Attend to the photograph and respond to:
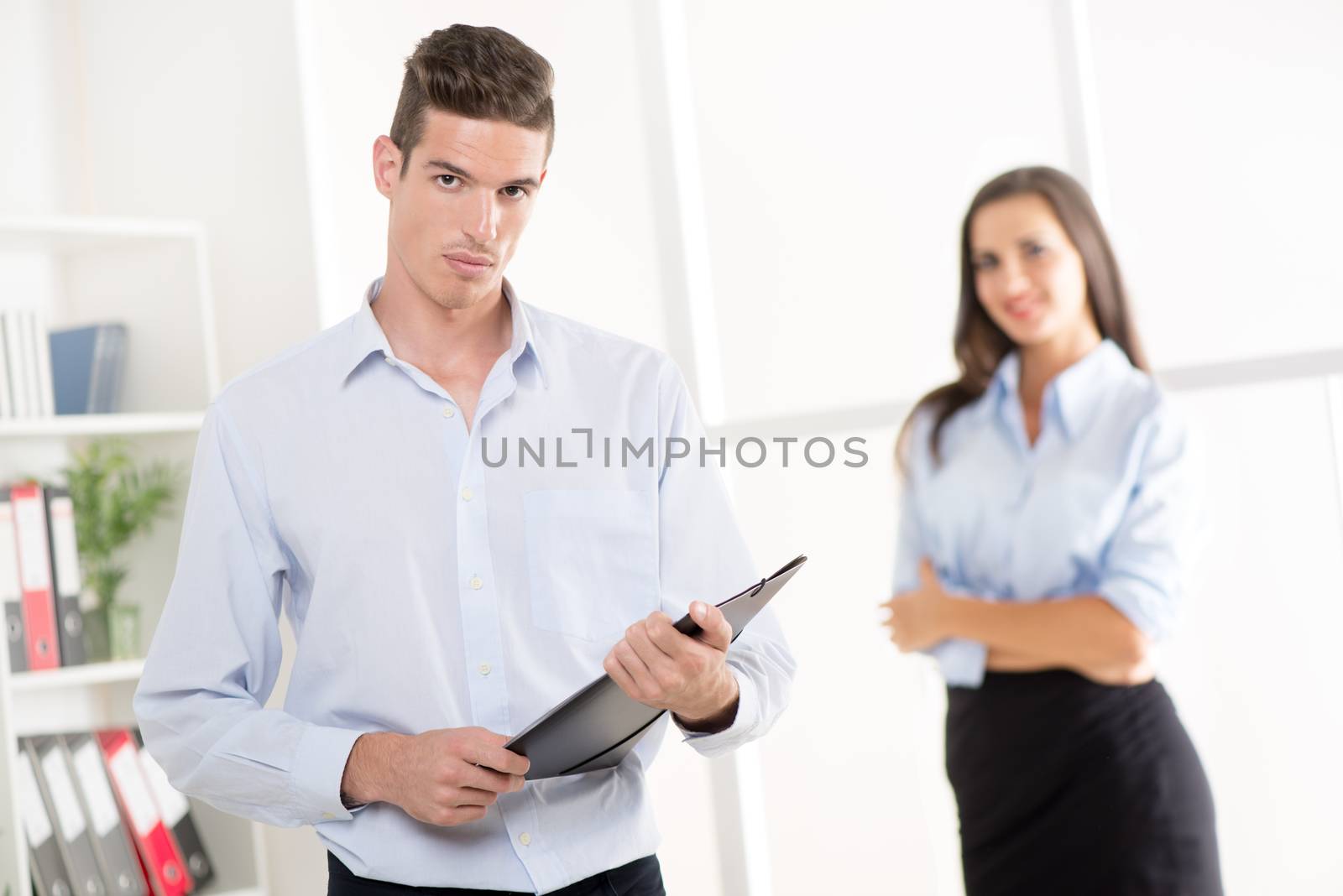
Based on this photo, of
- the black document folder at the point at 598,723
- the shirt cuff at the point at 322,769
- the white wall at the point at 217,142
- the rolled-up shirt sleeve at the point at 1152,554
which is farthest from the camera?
the white wall at the point at 217,142

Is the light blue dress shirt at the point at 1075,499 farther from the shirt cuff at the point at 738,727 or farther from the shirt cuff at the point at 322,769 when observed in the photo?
the shirt cuff at the point at 322,769

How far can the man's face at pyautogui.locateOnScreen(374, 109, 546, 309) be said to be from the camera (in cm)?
154

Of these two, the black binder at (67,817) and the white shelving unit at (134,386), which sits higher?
the white shelving unit at (134,386)

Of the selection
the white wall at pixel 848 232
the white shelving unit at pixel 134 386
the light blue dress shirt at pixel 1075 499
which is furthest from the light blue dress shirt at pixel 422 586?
the white shelving unit at pixel 134 386

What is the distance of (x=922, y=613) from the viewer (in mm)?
2334

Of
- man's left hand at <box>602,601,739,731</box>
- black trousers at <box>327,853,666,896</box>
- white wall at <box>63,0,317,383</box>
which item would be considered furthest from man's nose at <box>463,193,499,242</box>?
white wall at <box>63,0,317,383</box>

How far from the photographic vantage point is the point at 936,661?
2.31 metres

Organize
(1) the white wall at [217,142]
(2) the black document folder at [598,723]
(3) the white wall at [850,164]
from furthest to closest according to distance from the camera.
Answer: (1) the white wall at [217,142] < (3) the white wall at [850,164] < (2) the black document folder at [598,723]

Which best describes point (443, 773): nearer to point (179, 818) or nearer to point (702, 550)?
point (702, 550)

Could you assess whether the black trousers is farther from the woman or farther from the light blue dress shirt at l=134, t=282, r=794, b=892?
the woman

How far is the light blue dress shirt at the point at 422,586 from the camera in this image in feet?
4.59

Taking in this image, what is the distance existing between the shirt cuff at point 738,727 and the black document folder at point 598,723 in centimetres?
6

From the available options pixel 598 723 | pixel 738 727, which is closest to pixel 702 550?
pixel 738 727

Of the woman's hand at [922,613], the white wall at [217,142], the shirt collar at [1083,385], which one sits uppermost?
the white wall at [217,142]
